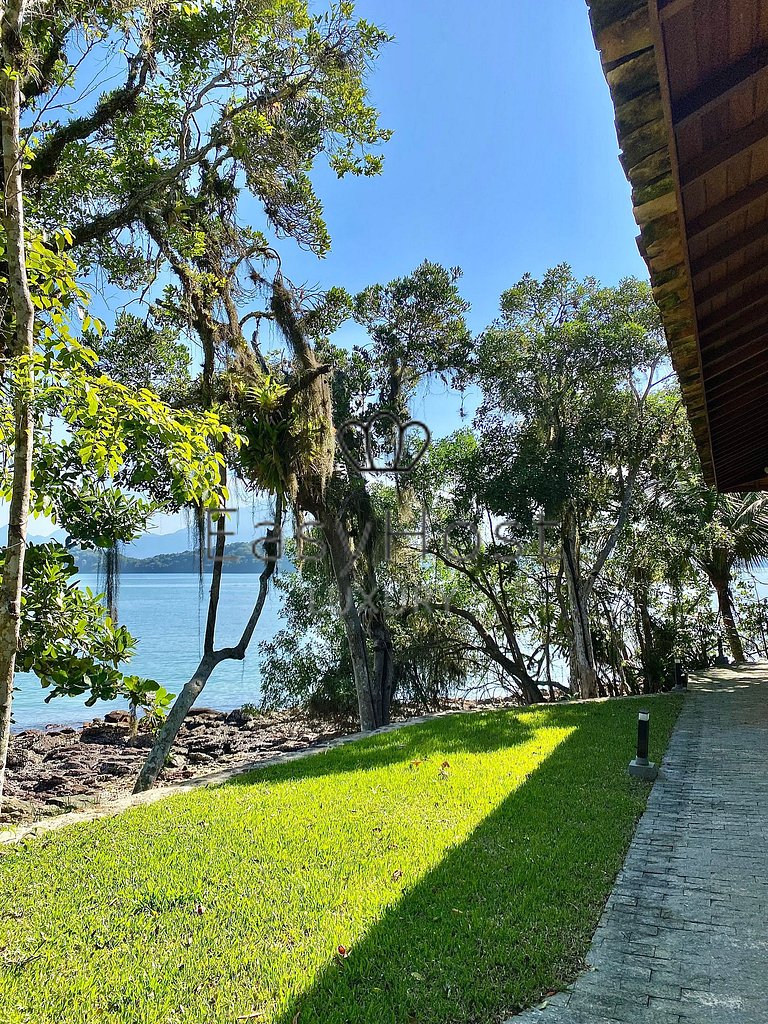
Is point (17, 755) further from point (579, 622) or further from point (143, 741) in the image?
point (579, 622)

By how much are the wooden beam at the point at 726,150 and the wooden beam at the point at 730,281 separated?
3.17 feet

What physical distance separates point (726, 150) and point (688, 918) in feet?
11.2

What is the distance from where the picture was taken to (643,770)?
522 cm

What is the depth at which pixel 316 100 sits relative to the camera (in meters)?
7.18

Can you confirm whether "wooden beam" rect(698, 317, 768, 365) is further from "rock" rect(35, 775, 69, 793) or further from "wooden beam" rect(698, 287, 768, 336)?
"rock" rect(35, 775, 69, 793)

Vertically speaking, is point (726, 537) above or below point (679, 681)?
above

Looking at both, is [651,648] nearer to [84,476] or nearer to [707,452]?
[707,452]

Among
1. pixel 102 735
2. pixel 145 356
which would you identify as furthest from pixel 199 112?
pixel 102 735

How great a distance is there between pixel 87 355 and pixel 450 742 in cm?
628

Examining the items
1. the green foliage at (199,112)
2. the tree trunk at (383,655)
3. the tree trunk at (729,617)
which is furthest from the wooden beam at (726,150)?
the tree trunk at (729,617)

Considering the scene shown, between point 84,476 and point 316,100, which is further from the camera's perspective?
point 316,100

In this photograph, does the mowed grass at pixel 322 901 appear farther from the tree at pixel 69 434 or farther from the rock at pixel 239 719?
the rock at pixel 239 719

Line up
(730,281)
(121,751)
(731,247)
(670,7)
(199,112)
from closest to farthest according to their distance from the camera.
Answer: (670,7) < (731,247) < (730,281) < (199,112) < (121,751)

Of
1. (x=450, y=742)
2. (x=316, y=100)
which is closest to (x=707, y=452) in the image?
(x=450, y=742)
